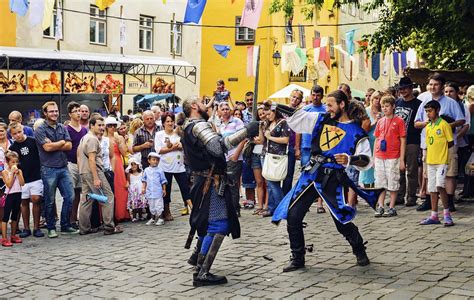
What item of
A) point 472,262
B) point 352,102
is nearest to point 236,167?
point 352,102

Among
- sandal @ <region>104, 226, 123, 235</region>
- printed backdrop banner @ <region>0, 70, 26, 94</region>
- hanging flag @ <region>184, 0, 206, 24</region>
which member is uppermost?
hanging flag @ <region>184, 0, 206, 24</region>

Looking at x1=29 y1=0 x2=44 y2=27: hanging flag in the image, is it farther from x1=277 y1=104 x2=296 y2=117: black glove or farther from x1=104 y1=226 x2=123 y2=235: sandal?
x1=277 y1=104 x2=296 y2=117: black glove

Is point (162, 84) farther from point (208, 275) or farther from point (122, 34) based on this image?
point (208, 275)

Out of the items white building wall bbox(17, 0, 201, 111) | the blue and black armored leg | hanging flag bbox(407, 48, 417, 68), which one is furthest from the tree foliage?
white building wall bbox(17, 0, 201, 111)

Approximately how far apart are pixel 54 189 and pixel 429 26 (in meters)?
6.54

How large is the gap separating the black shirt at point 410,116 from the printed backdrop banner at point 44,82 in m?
15.5

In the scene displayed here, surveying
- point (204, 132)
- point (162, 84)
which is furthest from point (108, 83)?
point (204, 132)

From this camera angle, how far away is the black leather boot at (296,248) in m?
7.07

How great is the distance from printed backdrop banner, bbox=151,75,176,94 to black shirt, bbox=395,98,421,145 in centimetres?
1920

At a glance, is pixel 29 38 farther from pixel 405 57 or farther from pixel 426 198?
pixel 426 198

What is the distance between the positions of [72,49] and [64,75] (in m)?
4.04

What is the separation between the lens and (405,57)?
99.3 ft

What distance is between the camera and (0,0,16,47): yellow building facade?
2498cm

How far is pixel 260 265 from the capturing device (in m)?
7.49
